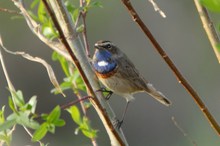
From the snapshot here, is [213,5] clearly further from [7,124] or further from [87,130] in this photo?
[87,130]

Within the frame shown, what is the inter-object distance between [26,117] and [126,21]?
376 inches

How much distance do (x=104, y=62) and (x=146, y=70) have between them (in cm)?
663

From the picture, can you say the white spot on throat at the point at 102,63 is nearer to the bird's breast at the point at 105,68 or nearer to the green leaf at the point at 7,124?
the bird's breast at the point at 105,68

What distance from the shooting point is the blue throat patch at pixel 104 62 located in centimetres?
398

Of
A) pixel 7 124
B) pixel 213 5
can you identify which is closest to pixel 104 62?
pixel 7 124

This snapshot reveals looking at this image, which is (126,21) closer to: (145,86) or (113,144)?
(145,86)

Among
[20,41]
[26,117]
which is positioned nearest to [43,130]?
[26,117]

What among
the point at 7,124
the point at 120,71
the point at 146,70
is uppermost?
the point at 146,70

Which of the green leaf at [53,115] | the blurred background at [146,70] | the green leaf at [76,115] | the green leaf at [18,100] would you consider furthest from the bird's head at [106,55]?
the blurred background at [146,70]

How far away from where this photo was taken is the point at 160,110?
10.2 meters

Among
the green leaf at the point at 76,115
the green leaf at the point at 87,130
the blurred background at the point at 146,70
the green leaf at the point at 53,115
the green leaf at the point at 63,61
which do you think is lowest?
the green leaf at the point at 53,115

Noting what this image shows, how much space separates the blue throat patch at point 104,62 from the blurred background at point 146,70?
4982 mm

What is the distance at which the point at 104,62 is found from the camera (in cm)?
406

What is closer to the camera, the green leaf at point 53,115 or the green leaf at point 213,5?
the green leaf at point 213,5
